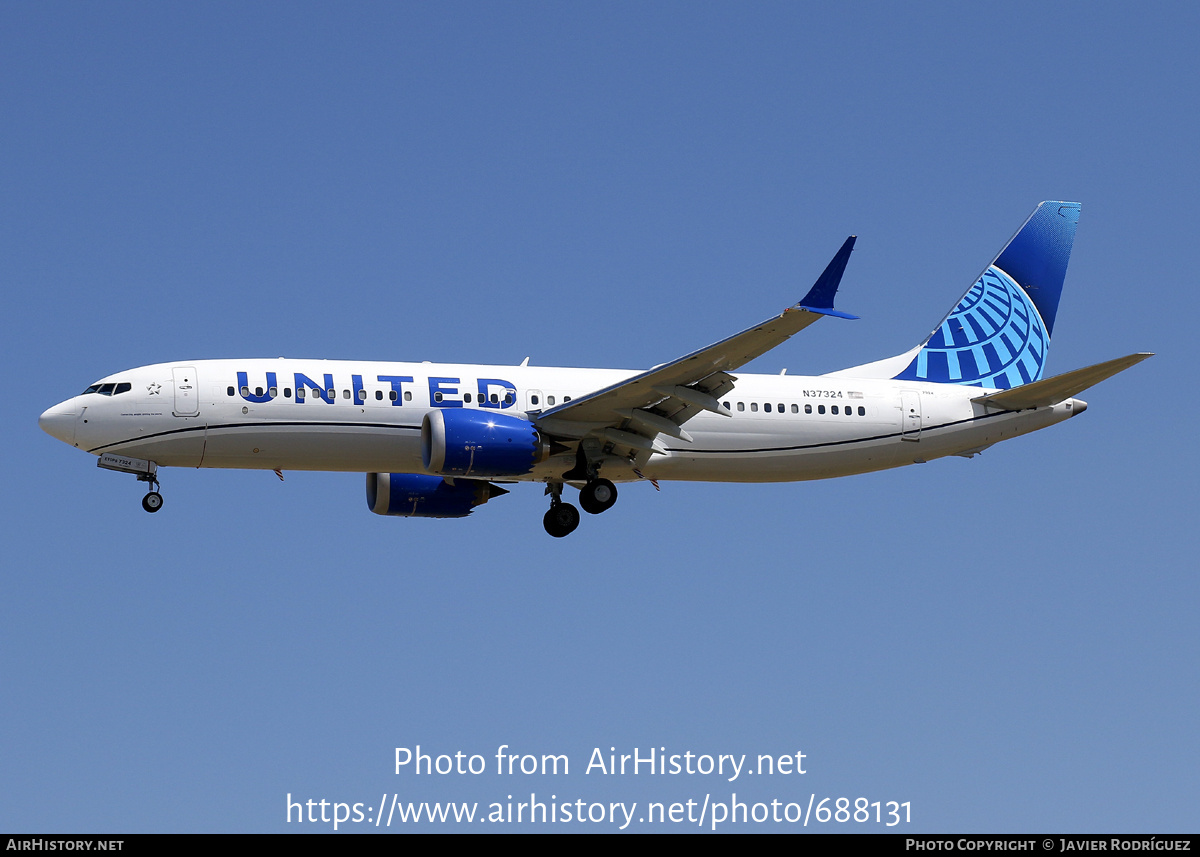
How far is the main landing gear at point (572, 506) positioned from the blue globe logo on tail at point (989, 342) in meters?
9.47

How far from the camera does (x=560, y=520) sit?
123ft

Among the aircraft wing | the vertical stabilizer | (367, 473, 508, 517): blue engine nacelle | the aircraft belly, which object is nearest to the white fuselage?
the aircraft belly

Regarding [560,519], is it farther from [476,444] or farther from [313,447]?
[313,447]

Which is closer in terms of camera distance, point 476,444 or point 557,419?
point 476,444

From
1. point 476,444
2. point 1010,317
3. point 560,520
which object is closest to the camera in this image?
point 476,444

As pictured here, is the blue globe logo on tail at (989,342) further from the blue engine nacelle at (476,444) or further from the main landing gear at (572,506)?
the blue engine nacelle at (476,444)

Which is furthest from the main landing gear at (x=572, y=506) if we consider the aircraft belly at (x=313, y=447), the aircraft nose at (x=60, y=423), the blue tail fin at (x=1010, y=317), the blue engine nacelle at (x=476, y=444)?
the aircraft nose at (x=60, y=423)

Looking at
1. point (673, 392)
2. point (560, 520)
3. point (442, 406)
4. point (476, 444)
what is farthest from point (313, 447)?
point (673, 392)

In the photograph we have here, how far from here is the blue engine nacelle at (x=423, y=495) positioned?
128 feet

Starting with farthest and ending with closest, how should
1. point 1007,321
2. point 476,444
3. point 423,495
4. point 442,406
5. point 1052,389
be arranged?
point 1007,321 < point 423,495 < point 1052,389 < point 442,406 < point 476,444

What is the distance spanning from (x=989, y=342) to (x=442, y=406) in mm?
16531

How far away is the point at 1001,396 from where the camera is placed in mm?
39031
